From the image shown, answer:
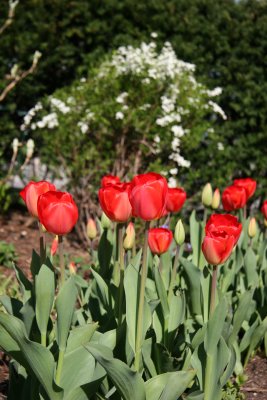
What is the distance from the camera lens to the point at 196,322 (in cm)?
264

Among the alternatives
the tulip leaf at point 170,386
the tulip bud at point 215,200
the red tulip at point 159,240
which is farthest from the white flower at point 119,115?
the tulip leaf at point 170,386

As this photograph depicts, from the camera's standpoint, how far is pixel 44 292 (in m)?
1.98

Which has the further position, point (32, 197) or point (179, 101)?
point (179, 101)

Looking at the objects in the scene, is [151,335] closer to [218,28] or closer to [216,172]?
[216,172]

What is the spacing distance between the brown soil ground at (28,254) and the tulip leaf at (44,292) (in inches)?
25.1

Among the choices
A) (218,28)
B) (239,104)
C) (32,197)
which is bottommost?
(239,104)

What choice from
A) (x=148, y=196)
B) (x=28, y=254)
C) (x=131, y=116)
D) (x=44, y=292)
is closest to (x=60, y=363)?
(x=44, y=292)

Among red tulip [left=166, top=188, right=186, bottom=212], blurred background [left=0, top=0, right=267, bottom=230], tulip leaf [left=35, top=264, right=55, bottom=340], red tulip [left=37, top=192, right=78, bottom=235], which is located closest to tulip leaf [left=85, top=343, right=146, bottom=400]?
tulip leaf [left=35, top=264, right=55, bottom=340]

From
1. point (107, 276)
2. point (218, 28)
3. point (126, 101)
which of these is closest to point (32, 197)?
point (107, 276)

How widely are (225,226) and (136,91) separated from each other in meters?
3.24

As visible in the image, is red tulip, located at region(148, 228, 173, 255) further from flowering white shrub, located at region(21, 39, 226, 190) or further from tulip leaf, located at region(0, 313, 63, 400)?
flowering white shrub, located at region(21, 39, 226, 190)

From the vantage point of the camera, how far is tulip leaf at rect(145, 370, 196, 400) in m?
1.89

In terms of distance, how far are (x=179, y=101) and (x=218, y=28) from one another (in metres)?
0.99

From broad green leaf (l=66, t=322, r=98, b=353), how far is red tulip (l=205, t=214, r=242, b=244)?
Result: 18.1 inches
